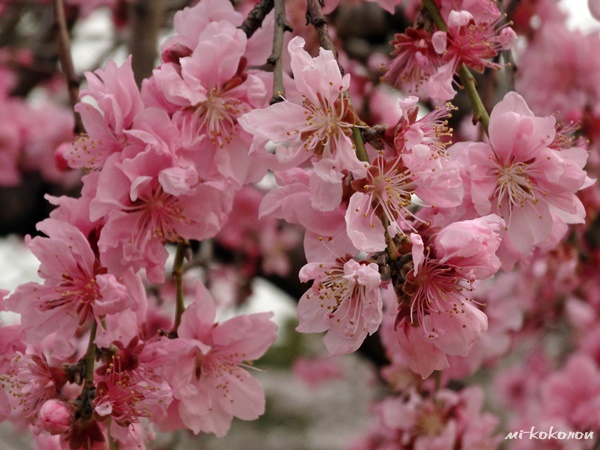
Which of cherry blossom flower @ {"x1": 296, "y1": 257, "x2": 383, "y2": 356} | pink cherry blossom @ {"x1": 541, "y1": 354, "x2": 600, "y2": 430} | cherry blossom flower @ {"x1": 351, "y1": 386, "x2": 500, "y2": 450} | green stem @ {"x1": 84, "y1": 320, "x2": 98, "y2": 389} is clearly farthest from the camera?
pink cherry blossom @ {"x1": 541, "y1": 354, "x2": 600, "y2": 430}

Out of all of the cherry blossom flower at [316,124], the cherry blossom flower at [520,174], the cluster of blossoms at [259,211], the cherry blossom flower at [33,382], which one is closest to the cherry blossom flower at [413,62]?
the cluster of blossoms at [259,211]

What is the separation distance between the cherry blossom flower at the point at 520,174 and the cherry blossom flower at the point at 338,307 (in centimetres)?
21

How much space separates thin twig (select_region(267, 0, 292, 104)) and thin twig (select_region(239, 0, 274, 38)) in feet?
0.19

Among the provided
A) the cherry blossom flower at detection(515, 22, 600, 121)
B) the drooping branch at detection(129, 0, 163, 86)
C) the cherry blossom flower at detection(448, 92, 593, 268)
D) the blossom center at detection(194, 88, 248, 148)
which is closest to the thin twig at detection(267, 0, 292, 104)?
the blossom center at detection(194, 88, 248, 148)

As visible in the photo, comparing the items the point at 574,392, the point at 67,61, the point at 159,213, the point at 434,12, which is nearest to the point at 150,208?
the point at 159,213

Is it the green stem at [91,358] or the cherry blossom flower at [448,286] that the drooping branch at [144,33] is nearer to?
the green stem at [91,358]

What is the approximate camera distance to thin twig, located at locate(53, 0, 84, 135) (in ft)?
4.67

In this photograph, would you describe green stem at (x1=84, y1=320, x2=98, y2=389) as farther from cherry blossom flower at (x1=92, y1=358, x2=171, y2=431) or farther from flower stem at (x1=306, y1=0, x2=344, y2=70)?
flower stem at (x1=306, y1=0, x2=344, y2=70)

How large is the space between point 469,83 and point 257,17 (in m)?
0.29

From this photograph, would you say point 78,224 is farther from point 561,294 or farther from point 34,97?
point 34,97

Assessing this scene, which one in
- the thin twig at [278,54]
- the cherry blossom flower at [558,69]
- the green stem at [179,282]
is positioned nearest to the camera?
the thin twig at [278,54]

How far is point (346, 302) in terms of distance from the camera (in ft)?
2.93

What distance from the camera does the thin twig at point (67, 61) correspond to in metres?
1.42

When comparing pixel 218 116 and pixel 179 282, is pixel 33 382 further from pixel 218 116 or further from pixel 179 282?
pixel 218 116
